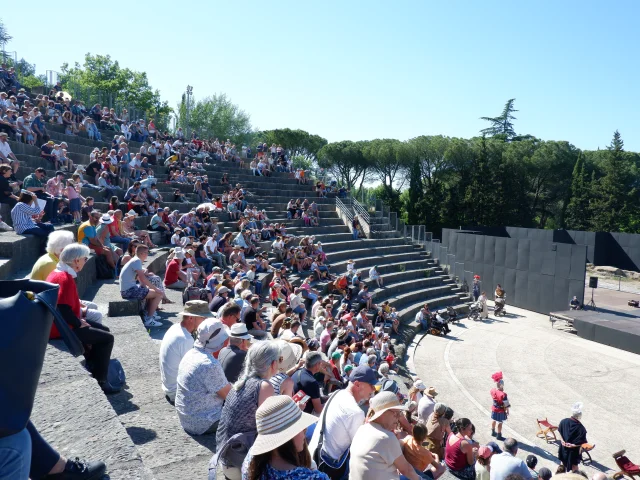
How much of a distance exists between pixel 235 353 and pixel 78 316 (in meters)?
1.45

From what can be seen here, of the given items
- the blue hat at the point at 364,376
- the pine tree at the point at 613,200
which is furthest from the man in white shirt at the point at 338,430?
the pine tree at the point at 613,200

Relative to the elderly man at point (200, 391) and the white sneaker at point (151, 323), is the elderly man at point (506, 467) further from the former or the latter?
the white sneaker at point (151, 323)

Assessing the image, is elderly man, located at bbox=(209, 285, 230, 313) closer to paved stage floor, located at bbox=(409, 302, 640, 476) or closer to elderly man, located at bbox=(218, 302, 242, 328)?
elderly man, located at bbox=(218, 302, 242, 328)

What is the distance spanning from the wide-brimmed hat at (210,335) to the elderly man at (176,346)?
169 mm

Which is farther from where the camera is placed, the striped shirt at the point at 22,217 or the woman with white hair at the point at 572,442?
the woman with white hair at the point at 572,442

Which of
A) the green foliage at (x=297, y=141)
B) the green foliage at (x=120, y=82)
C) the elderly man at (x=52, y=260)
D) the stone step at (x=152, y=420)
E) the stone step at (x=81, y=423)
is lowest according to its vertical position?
the stone step at (x=152, y=420)

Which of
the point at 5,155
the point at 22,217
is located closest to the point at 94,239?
the point at 22,217

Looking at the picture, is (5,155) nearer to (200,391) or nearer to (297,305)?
(297,305)

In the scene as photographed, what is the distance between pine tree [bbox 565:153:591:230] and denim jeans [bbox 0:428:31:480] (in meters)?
46.2

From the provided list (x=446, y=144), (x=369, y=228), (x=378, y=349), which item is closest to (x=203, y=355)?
(x=378, y=349)

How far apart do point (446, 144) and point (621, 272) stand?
1881 centimetres

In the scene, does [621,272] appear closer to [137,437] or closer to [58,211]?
[58,211]

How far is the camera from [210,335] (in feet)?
14.8

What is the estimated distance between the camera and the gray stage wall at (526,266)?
23062mm
